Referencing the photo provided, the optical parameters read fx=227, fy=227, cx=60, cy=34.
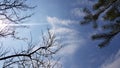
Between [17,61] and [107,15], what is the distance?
4.57 metres

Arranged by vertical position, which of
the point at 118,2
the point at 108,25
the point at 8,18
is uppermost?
the point at 8,18

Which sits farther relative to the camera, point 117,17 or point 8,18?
point 8,18

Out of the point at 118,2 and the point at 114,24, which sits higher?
the point at 118,2

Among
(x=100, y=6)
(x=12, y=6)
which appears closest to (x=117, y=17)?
(x=100, y=6)

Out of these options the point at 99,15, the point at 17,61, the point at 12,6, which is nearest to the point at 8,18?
the point at 12,6

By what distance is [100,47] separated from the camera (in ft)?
21.2

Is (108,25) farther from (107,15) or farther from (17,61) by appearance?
(17,61)

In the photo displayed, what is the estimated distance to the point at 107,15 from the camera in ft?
20.5

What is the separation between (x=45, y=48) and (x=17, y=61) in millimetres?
1658

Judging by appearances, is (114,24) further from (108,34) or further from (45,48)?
(45,48)

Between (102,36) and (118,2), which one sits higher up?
(118,2)

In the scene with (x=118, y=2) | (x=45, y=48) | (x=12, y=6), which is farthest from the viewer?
(x=45, y=48)

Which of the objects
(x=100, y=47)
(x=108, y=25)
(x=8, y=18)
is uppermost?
(x=8, y=18)

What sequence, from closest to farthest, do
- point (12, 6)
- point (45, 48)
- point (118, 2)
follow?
point (118, 2), point (12, 6), point (45, 48)
